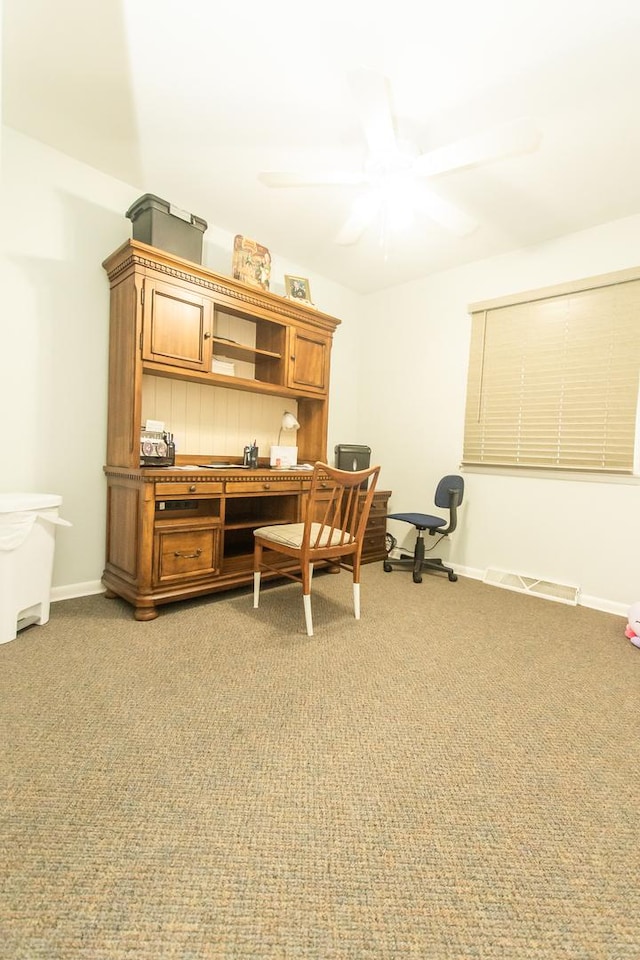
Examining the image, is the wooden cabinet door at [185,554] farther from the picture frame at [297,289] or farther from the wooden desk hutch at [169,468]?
the picture frame at [297,289]

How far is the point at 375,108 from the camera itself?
1547 millimetres

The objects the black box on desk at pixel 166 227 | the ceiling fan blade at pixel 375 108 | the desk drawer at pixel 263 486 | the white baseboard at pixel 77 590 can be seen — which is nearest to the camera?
the ceiling fan blade at pixel 375 108

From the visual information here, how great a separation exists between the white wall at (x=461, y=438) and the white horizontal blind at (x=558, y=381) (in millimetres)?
146

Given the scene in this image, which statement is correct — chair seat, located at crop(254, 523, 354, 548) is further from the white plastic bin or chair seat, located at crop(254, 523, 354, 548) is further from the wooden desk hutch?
the white plastic bin

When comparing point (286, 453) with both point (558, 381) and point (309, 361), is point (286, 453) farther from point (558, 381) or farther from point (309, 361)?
point (558, 381)

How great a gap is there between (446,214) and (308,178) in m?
0.75

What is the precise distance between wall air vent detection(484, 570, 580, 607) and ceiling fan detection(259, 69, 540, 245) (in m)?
2.46

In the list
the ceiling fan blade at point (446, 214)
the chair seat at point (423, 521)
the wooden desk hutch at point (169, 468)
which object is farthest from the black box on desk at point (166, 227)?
the chair seat at point (423, 521)

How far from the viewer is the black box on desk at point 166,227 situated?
236 cm

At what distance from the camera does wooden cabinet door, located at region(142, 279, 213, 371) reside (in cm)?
234

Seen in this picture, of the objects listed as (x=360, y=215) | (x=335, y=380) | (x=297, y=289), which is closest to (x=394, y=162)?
(x=360, y=215)

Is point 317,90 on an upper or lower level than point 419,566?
upper

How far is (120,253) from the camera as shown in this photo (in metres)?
2.32

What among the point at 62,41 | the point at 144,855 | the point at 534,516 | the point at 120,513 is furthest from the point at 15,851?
the point at 534,516
